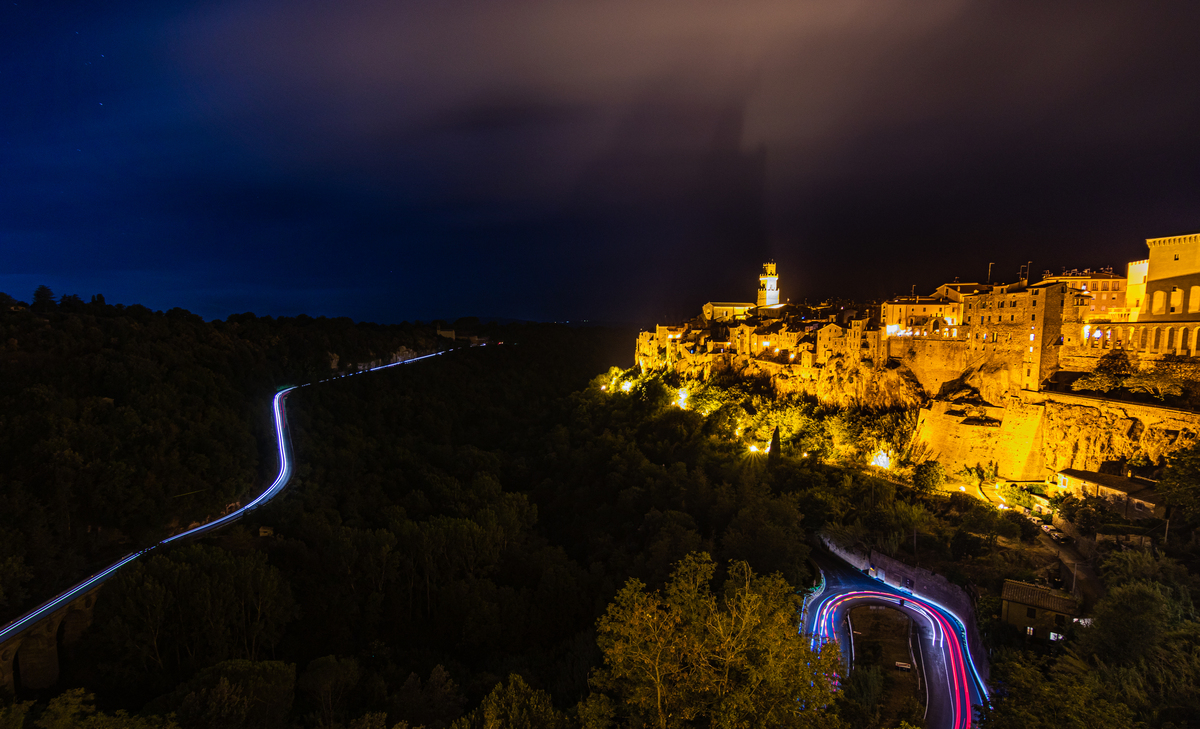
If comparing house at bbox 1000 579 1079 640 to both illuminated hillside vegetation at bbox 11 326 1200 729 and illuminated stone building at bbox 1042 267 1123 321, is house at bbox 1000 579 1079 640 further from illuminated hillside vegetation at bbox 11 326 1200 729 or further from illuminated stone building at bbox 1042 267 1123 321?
illuminated stone building at bbox 1042 267 1123 321

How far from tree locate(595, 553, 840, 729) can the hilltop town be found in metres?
20.9

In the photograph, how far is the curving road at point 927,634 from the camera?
14508 millimetres

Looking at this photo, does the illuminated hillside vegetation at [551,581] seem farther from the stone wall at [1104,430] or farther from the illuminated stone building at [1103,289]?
the illuminated stone building at [1103,289]

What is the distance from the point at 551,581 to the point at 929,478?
20376mm

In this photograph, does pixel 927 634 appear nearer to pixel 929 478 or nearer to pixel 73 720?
pixel 929 478

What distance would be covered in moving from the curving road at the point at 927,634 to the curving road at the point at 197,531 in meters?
23.8

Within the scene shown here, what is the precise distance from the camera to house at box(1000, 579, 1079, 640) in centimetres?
1544

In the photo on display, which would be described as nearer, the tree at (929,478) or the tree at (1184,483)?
the tree at (1184,483)

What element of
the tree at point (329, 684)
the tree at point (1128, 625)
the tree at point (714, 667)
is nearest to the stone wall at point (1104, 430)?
the tree at point (1128, 625)

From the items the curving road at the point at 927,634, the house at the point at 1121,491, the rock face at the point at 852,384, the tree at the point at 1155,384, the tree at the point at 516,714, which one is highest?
the tree at the point at 1155,384

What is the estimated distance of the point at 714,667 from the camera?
32.1 ft

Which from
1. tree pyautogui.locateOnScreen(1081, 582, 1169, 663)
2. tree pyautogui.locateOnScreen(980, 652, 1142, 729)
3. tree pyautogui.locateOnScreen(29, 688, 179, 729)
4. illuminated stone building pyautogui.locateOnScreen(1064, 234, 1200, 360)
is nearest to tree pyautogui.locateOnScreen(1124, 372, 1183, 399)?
illuminated stone building pyautogui.locateOnScreen(1064, 234, 1200, 360)

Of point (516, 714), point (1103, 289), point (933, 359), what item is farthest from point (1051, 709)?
point (1103, 289)

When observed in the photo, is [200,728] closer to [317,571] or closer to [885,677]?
[317,571]
